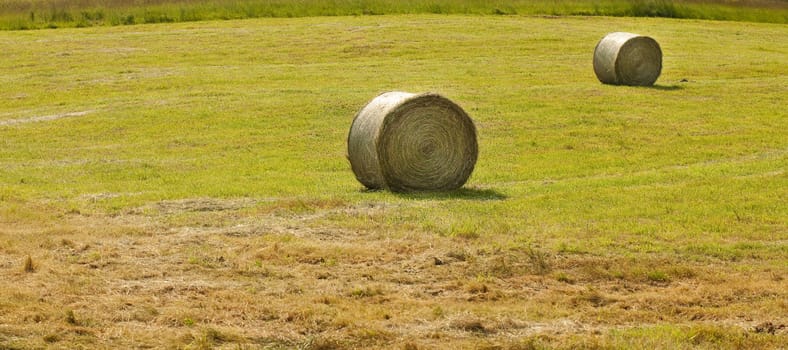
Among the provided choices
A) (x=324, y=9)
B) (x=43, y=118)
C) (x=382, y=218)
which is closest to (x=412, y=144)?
(x=382, y=218)

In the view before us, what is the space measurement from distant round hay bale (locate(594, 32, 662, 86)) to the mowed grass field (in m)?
0.57

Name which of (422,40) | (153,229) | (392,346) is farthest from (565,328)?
(422,40)

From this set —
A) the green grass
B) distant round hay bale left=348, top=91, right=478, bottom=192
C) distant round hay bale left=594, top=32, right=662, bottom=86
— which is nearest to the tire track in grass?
distant round hay bale left=348, top=91, right=478, bottom=192

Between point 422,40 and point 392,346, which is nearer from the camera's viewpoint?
point 392,346

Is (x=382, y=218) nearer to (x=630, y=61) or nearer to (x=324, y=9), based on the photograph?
(x=630, y=61)

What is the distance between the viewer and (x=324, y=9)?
58812mm

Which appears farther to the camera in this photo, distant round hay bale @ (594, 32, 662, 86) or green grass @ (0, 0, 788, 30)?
green grass @ (0, 0, 788, 30)

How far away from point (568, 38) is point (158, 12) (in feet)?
68.8

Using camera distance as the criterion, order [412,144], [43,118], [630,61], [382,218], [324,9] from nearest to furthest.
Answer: [382,218] < [412,144] < [43,118] < [630,61] < [324,9]

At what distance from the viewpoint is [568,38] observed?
47.6 metres

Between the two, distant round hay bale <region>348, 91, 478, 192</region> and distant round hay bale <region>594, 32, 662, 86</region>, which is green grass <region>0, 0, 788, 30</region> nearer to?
distant round hay bale <region>594, 32, 662, 86</region>

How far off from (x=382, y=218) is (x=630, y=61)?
20445 millimetres

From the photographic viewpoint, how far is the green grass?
56594 mm

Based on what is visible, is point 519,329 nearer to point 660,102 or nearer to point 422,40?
point 660,102
